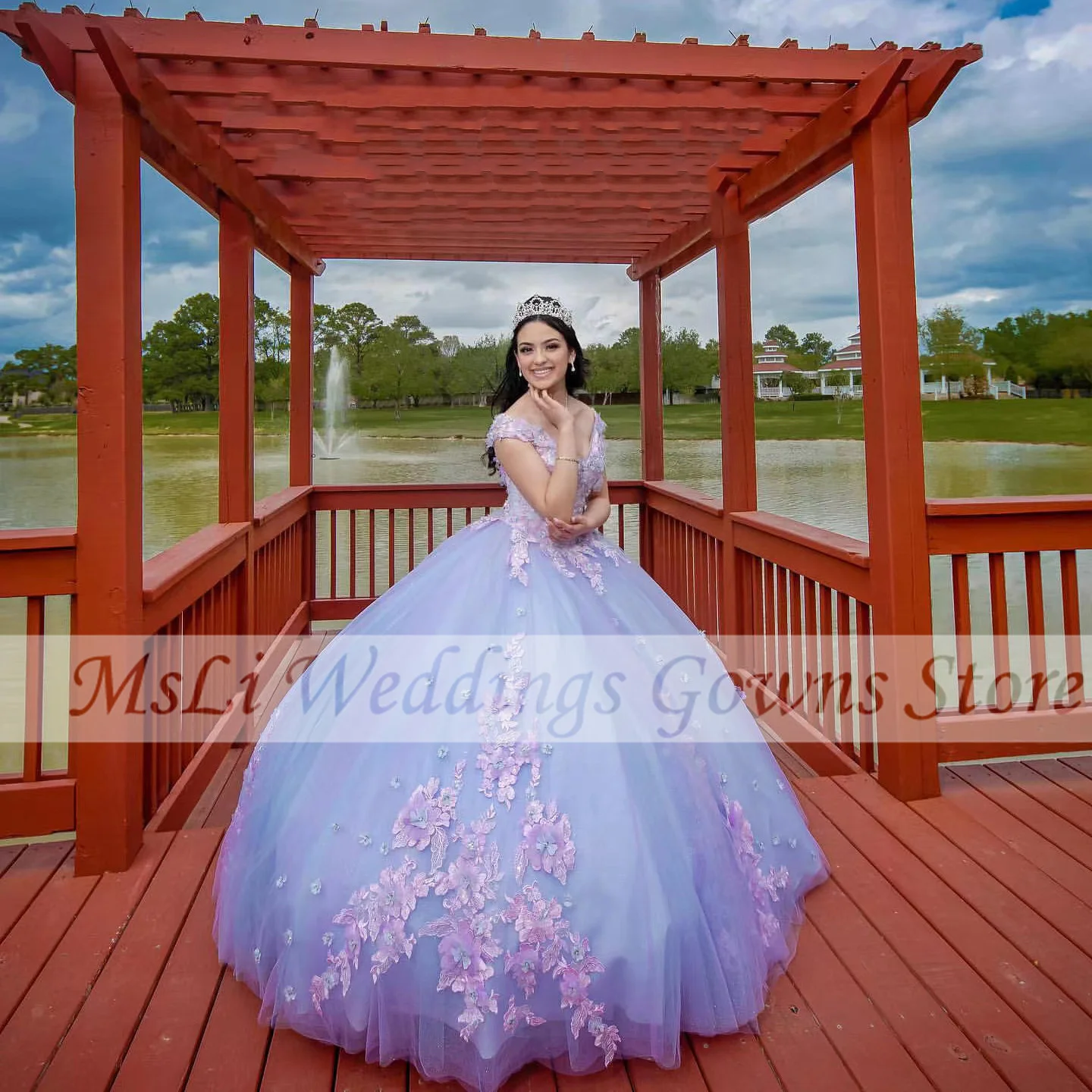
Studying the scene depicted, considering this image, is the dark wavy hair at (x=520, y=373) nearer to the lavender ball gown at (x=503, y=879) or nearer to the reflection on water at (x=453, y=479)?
the lavender ball gown at (x=503, y=879)

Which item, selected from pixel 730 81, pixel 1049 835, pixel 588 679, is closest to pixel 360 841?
pixel 588 679

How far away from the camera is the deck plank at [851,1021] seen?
1.31 metres

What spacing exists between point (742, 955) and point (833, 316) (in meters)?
3.91

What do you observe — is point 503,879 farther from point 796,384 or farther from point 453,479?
point 453,479

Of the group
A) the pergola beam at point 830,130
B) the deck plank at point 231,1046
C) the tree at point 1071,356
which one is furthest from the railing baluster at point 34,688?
the tree at point 1071,356

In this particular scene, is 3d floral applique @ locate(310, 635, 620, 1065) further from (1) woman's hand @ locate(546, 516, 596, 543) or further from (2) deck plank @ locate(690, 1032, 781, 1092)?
(1) woman's hand @ locate(546, 516, 596, 543)

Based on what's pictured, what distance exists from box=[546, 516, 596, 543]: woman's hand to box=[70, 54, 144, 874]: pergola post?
3.93 ft

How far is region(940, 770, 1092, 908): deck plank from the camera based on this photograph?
1.94 m

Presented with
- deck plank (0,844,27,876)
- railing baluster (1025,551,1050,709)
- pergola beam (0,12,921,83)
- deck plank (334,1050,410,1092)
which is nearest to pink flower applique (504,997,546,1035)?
deck plank (334,1050,410,1092)

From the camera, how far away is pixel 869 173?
7.86 feet

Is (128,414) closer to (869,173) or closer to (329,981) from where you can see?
(329,981)

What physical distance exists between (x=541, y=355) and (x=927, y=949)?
1737 mm

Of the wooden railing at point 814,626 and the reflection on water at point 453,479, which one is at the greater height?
the reflection on water at point 453,479

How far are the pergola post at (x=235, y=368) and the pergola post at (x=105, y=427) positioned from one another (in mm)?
1284
